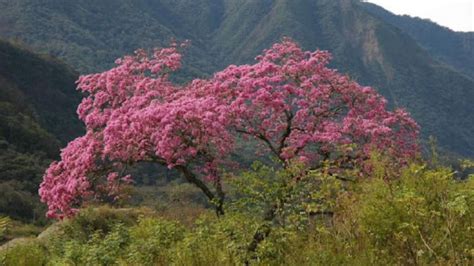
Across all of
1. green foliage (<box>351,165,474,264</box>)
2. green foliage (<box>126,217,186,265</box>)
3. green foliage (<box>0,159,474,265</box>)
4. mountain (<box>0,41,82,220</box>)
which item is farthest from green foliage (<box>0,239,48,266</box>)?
mountain (<box>0,41,82,220</box>)

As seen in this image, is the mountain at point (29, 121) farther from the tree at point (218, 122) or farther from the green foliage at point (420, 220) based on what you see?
the green foliage at point (420, 220)

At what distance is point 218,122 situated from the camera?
10.4 meters

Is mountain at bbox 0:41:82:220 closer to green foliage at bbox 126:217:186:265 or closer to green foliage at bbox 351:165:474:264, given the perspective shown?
green foliage at bbox 126:217:186:265

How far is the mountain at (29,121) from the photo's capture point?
Answer: 42.7m

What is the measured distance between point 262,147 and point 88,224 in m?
4.74

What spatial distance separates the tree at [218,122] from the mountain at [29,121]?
88.5 ft

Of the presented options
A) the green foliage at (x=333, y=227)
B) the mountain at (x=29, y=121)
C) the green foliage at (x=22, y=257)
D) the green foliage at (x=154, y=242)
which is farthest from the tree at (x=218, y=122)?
the mountain at (x=29, y=121)

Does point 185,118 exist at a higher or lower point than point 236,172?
higher

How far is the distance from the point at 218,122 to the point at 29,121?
54.7 m

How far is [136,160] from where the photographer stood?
36.9 ft

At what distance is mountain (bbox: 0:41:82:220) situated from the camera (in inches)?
1680

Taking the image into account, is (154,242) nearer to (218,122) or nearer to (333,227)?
(333,227)

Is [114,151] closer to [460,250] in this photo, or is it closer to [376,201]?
[376,201]

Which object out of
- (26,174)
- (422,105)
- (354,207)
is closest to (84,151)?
(354,207)
